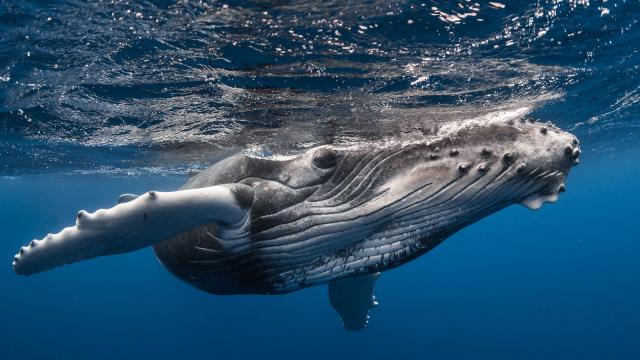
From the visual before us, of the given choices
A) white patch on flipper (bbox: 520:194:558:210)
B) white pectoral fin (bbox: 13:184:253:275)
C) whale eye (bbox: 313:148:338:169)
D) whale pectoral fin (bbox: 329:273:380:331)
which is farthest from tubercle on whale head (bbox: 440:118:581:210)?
whale pectoral fin (bbox: 329:273:380:331)

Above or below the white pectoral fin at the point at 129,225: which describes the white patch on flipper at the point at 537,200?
below

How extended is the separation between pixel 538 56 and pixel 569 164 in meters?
7.20

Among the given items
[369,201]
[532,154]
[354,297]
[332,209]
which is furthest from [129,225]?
[354,297]

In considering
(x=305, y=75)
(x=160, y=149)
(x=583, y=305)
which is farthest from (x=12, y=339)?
(x=583, y=305)

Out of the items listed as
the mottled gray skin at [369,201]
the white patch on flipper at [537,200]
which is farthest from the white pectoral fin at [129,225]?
the white patch on flipper at [537,200]

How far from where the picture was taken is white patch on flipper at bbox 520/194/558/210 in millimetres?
3660

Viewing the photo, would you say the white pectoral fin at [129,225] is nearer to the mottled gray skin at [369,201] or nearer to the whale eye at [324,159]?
the mottled gray skin at [369,201]

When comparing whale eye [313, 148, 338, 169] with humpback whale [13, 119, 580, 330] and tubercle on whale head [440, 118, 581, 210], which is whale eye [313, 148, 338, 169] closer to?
humpback whale [13, 119, 580, 330]

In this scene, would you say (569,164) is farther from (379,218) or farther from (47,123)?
(47,123)

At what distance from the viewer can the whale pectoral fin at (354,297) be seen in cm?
1141

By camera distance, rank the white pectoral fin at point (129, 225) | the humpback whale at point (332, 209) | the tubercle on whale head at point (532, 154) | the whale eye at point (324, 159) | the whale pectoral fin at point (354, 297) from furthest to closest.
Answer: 1. the whale pectoral fin at point (354, 297)
2. the whale eye at point (324, 159)
3. the tubercle on whale head at point (532, 154)
4. the humpback whale at point (332, 209)
5. the white pectoral fin at point (129, 225)

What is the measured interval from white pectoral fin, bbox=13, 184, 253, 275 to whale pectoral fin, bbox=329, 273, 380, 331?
8146 millimetres

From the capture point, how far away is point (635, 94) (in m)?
17.9

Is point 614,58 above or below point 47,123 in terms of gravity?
below
